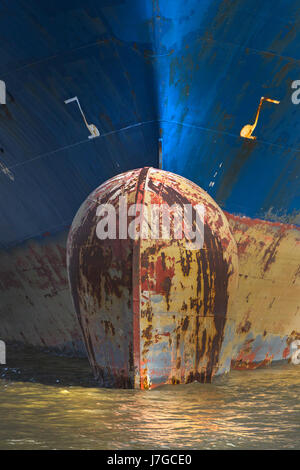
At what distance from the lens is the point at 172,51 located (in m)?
5.11

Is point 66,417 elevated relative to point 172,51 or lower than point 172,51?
lower

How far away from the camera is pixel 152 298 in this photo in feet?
14.0

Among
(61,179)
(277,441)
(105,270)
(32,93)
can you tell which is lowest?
(277,441)

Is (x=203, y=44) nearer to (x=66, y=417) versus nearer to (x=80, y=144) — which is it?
(x=80, y=144)

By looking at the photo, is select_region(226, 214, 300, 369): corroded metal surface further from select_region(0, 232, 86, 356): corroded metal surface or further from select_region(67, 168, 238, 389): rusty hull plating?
select_region(0, 232, 86, 356): corroded metal surface

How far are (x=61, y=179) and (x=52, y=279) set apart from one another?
1.02 meters

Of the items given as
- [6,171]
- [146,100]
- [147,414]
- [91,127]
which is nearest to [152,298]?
[147,414]

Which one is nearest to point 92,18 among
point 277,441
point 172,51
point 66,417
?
point 172,51

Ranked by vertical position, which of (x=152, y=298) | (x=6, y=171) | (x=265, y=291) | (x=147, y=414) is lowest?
(x=147, y=414)

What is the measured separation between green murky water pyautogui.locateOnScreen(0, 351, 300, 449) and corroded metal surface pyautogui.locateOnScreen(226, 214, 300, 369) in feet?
3.12

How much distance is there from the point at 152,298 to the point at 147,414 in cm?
90

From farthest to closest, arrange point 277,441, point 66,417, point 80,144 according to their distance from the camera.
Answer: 1. point 80,144
2. point 66,417
3. point 277,441

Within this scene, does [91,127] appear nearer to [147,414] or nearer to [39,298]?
[39,298]

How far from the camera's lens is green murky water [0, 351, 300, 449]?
2.97m
